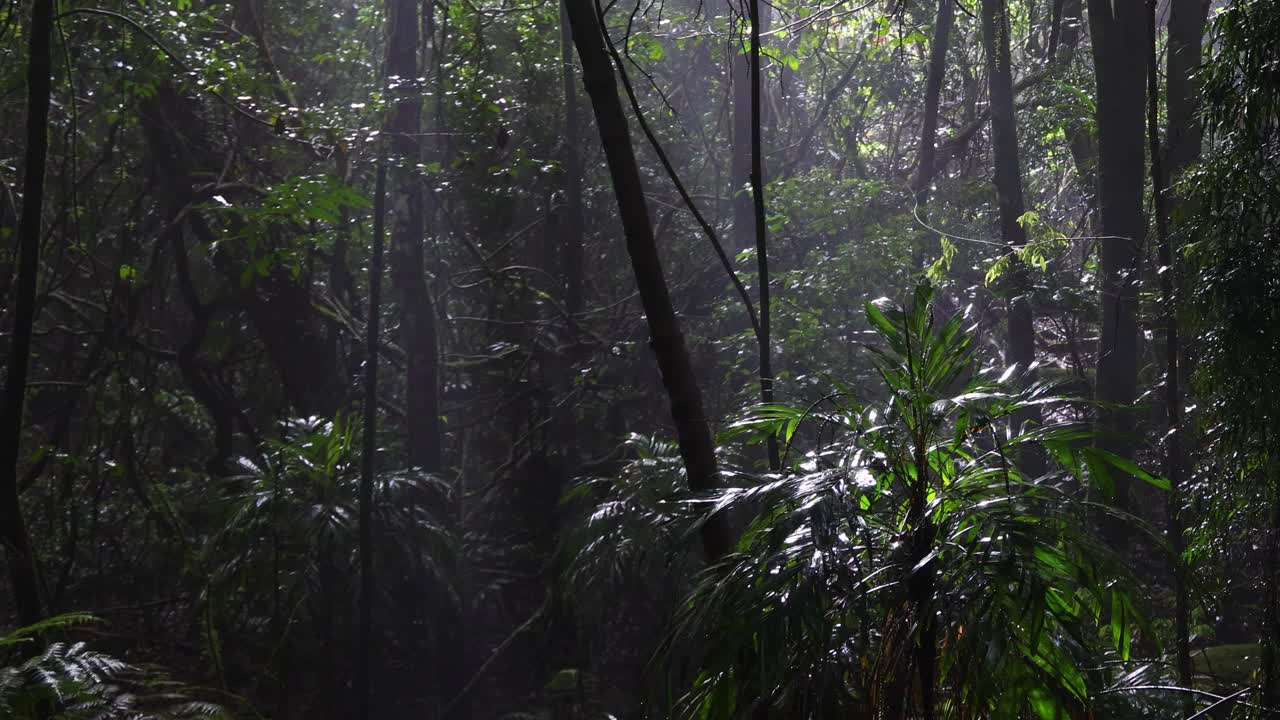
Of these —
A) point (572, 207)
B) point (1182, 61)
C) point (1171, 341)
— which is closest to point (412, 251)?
point (572, 207)

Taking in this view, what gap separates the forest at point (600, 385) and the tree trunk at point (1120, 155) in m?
0.03

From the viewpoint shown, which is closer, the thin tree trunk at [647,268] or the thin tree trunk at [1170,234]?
the thin tree trunk at [647,268]

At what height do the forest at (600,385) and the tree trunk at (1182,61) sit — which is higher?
the tree trunk at (1182,61)

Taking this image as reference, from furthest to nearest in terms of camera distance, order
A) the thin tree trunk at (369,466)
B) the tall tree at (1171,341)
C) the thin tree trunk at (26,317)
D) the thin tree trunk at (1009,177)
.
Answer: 1. the thin tree trunk at (1009,177)
2. the thin tree trunk at (369,466)
3. the tall tree at (1171,341)
4. the thin tree trunk at (26,317)

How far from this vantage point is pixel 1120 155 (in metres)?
7.33

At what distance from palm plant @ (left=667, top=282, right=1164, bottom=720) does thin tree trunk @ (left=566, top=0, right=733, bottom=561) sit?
299mm

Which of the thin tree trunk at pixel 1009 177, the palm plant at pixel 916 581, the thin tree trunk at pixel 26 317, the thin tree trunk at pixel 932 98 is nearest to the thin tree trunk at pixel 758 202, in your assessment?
the palm plant at pixel 916 581

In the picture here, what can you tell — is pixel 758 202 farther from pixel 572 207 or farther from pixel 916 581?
pixel 572 207

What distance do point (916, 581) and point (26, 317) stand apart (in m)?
3.21

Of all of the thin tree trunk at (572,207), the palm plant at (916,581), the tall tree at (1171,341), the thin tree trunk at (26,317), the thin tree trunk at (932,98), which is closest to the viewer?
the palm plant at (916,581)

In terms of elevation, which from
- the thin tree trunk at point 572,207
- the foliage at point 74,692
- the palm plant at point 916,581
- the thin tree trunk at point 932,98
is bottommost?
the foliage at point 74,692

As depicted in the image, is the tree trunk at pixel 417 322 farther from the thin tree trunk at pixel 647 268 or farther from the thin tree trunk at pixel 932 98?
the thin tree trunk at pixel 932 98

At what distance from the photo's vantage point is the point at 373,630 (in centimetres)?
662

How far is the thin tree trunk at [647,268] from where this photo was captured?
2.28 meters
